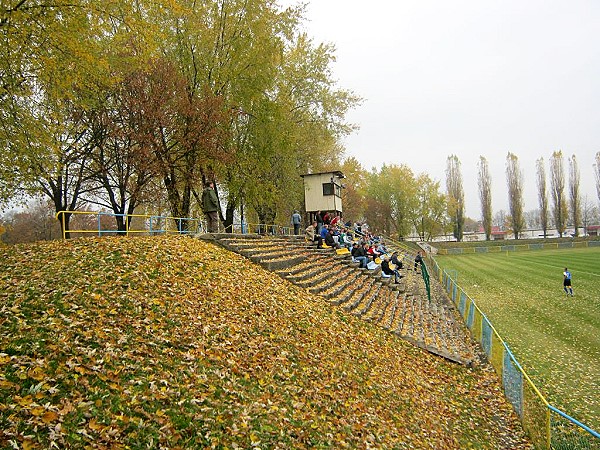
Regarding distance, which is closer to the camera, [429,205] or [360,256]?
[360,256]

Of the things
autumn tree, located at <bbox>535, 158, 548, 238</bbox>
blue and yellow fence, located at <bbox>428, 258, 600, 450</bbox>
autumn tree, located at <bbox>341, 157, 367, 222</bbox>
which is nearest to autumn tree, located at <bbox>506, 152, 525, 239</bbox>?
autumn tree, located at <bbox>535, 158, 548, 238</bbox>

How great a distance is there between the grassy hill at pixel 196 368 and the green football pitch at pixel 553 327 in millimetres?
2123

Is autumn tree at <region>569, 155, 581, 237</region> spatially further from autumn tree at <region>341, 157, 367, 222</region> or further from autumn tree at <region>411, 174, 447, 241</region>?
autumn tree at <region>341, 157, 367, 222</region>

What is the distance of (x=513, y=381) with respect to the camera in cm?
971

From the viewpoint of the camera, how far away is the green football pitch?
11203 millimetres

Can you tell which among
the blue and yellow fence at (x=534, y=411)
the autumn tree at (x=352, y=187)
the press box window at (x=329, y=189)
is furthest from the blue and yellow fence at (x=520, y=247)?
the blue and yellow fence at (x=534, y=411)

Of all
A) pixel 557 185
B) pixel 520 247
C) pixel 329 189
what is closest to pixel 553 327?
pixel 329 189

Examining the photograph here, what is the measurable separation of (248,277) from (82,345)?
6521 millimetres

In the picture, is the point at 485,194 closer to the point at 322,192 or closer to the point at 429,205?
the point at 429,205

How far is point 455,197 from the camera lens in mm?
86500

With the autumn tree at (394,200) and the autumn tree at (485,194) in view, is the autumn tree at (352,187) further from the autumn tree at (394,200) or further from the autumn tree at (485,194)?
the autumn tree at (485,194)

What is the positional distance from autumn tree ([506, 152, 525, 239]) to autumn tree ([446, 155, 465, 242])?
9292mm

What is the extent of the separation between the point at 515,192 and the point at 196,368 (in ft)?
295

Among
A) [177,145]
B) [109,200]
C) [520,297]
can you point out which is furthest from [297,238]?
[520,297]
